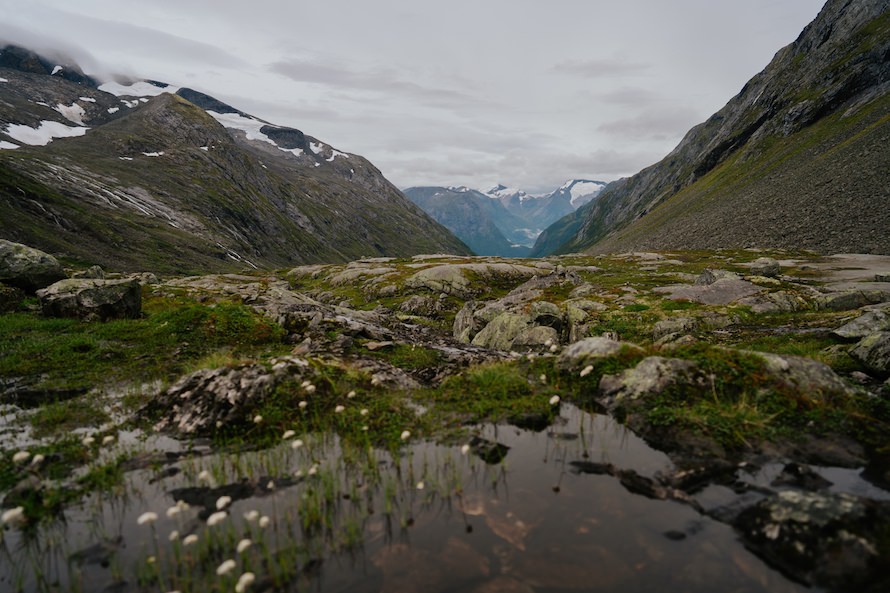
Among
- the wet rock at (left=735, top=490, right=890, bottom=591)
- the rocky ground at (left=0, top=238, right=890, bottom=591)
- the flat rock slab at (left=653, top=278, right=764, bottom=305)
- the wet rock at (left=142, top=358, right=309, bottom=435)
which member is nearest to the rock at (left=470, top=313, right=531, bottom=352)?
the rocky ground at (left=0, top=238, right=890, bottom=591)

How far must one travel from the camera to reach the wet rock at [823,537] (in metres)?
6.67

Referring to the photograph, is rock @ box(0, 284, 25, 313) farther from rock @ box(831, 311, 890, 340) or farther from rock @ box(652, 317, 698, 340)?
rock @ box(831, 311, 890, 340)

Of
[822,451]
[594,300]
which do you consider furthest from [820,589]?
[594,300]

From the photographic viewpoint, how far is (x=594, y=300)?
3878cm

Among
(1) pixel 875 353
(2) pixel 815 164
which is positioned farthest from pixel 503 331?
(2) pixel 815 164

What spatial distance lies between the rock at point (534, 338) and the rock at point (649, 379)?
37.8 ft

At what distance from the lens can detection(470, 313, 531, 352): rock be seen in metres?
28.6

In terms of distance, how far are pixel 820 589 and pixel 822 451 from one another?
17.7 feet

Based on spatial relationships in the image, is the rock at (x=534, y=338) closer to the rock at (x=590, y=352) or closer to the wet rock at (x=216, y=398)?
Answer: the rock at (x=590, y=352)

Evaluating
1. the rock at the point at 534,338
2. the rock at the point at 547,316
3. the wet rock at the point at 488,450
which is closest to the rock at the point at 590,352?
the wet rock at the point at 488,450

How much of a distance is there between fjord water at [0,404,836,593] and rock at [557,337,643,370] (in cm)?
497

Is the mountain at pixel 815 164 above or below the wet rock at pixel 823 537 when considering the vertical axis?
above

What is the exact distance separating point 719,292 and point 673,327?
13474mm

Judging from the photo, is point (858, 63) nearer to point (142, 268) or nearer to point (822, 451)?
point (822, 451)
